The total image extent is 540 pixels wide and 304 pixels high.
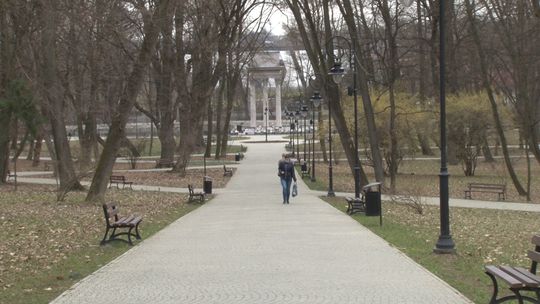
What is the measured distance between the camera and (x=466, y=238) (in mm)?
13477

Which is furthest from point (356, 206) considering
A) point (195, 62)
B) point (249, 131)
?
point (249, 131)

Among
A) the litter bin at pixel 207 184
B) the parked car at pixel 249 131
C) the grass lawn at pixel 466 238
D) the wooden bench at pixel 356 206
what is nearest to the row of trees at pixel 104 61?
the litter bin at pixel 207 184

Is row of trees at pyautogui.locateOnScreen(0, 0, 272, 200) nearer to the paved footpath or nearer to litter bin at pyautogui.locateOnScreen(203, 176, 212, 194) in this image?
litter bin at pyautogui.locateOnScreen(203, 176, 212, 194)

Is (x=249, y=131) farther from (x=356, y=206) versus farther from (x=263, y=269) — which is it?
(x=263, y=269)

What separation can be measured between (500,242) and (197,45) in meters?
26.0

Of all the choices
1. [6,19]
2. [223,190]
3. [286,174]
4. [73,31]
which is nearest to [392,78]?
[223,190]

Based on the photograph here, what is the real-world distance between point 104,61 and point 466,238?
2413 centimetres

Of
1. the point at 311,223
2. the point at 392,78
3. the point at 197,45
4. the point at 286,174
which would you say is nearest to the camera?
the point at 311,223

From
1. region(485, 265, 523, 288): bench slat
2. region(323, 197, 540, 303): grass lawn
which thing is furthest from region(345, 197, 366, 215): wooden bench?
region(485, 265, 523, 288): bench slat

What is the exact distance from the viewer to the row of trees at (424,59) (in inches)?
1125

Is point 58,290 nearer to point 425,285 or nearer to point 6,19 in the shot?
point 425,285

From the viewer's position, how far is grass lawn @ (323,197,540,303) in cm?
884

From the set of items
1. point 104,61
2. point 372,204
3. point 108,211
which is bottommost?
point 372,204

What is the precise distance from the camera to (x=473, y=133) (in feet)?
136
